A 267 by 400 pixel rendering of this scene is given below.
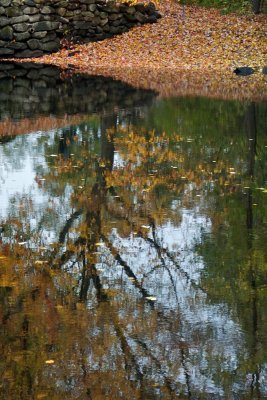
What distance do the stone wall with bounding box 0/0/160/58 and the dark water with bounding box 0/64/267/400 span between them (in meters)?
14.2

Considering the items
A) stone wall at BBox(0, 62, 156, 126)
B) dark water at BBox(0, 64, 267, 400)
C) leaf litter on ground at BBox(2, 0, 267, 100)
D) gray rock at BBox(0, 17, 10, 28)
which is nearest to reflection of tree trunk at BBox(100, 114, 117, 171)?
dark water at BBox(0, 64, 267, 400)

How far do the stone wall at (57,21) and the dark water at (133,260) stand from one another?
14.2 metres

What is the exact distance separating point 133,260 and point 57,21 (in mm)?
23213

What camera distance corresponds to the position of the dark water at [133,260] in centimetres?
534

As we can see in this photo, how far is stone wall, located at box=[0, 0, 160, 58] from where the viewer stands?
28.8 metres

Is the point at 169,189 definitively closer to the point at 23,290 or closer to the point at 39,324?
the point at 23,290

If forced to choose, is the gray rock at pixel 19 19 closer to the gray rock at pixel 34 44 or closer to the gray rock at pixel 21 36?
the gray rock at pixel 21 36

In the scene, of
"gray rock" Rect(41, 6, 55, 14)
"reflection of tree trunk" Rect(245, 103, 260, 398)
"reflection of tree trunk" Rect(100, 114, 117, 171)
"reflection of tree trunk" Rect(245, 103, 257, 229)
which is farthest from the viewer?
"gray rock" Rect(41, 6, 55, 14)

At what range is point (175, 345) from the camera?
225 inches

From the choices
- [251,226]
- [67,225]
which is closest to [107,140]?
[67,225]

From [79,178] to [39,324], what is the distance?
5.26 meters

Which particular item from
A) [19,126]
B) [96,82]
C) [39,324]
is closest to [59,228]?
[39,324]

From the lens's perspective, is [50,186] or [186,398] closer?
[186,398]

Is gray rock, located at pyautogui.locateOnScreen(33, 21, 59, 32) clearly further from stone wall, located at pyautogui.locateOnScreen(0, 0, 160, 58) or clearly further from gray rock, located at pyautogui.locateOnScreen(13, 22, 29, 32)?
gray rock, located at pyautogui.locateOnScreen(13, 22, 29, 32)
